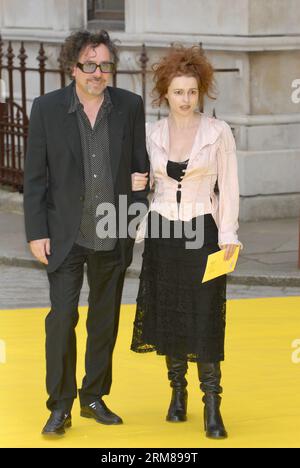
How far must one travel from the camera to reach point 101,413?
759 centimetres

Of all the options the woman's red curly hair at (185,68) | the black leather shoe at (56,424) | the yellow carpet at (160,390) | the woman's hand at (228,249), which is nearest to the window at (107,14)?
the yellow carpet at (160,390)

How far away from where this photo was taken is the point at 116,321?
755cm

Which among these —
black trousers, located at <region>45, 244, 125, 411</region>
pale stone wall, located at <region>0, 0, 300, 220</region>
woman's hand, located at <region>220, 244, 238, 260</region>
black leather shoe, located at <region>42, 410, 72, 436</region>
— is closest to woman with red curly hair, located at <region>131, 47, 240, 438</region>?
woman's hand, located at <region>220, 244, 238, 260</region>

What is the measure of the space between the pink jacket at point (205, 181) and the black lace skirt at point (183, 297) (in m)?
0.06

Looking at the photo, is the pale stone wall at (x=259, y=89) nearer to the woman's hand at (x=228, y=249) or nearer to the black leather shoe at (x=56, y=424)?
the woman's hand at (x=228, y=249)

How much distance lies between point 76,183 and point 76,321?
2.31 feet

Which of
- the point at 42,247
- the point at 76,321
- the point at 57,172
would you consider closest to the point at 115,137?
the point at 57,172

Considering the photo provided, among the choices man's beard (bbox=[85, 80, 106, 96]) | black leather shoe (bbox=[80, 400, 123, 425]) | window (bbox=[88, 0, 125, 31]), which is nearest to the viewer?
man's beard (bbox=[85, 80, 106, 96])

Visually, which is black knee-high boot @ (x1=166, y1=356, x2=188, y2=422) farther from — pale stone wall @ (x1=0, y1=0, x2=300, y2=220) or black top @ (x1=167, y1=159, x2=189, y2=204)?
pale stone wall @ (x1=0, y1=0, x2=300, y2=220)

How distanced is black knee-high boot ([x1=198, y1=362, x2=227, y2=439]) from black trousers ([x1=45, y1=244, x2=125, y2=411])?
525mm

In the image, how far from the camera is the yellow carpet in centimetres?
739

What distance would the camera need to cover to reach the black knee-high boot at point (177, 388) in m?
7.61
